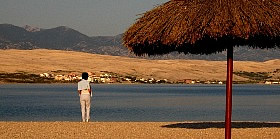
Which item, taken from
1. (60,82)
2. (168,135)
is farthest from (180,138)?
(60,82)

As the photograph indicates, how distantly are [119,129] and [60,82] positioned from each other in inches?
6170

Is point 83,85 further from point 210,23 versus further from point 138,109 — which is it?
point 138,109

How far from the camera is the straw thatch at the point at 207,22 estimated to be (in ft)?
59.7

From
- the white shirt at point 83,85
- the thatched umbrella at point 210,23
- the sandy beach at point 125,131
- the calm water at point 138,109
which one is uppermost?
the thatched umbrella at point 210,23

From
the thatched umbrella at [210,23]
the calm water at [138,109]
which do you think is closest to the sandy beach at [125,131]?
the thatched umbrella at [210,23]

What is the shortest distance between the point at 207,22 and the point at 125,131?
893 centimetres

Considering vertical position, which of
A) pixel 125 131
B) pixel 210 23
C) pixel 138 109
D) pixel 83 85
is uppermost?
pixel 210 23

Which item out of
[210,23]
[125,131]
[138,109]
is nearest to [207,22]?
[210,23]

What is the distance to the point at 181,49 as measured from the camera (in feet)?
77.9

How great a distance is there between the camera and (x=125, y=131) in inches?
1024

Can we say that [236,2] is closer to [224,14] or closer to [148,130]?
[224,14]

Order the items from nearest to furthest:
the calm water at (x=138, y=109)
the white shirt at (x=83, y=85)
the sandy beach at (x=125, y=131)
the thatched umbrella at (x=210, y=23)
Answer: the thatched umbrella at (x=210, y=23), the sandy beach at (x=125, y=131), the white shirt at (x=83, y=85), the calm water at (x=138, y=109)

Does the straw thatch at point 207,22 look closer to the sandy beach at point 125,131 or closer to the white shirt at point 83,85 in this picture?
the sandy beach at point 125,131

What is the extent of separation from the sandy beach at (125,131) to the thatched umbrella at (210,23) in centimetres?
463
